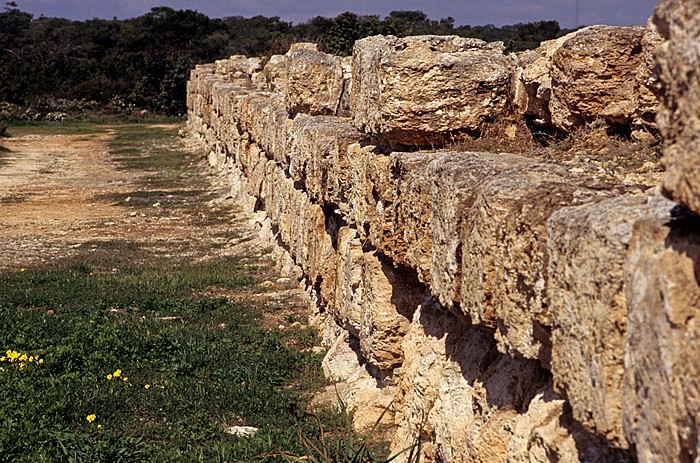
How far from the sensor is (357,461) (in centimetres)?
404

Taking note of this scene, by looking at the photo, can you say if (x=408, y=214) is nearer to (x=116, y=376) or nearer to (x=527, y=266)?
(x=527, y=266)

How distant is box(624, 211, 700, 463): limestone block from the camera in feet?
6.08

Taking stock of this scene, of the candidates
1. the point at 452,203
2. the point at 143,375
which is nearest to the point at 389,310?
the point at 452,203

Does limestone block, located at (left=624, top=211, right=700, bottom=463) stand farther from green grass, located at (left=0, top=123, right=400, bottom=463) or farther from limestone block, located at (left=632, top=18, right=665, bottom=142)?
limestone block, located at (left=632, top=18, right=665, bottom=142)

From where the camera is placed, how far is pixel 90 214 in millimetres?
14578

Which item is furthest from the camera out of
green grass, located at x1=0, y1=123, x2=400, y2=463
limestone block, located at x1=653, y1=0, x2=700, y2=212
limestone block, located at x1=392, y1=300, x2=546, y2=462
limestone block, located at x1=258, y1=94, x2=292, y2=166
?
limestone block, located at x1=258, y1=94, x2=292, y2=166

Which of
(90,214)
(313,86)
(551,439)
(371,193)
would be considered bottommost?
(90,214)

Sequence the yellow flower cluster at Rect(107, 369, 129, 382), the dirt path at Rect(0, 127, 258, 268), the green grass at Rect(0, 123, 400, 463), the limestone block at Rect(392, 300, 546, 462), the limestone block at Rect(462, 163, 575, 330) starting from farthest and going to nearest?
the dirt path at Rect(0, 127, 258, 268) < the yellow flower cluster at Rect(107, 369, 129, 382) < the green grass at Rect(0, 123, 400, 463) < the limestone block at Rect(392, 300, 546, 462) < the limestone block at Rect(462, 163, 575, 330)

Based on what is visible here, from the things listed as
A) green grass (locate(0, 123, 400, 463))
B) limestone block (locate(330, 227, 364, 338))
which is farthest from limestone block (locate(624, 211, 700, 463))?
limestone block (locate(330, 227, 364, 338))

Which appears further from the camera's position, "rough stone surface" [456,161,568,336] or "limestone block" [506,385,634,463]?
"rough stone surface" [456,161,568,336]

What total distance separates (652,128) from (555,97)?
0.66 m

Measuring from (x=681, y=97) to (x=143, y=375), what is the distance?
5.06m

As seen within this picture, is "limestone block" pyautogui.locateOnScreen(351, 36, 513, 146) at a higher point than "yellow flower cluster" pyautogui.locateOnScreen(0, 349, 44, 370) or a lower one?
higher

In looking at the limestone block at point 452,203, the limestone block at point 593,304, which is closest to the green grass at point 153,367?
the limestone block at point 452,203
